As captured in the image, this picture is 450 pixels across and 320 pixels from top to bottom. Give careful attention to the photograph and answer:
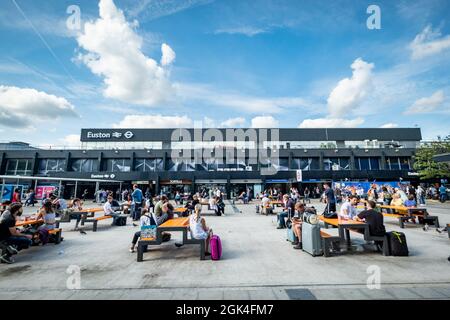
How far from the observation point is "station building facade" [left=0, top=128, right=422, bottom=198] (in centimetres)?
3247

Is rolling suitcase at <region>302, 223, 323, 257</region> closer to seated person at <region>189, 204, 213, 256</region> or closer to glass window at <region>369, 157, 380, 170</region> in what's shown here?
seated person at <region>189, 204, 213, 256</region>

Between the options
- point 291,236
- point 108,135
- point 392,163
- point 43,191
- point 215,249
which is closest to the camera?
point 215,249

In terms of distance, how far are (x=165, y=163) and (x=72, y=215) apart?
24834 mm

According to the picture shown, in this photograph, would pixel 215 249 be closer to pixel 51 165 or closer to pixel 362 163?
pixel 362 163

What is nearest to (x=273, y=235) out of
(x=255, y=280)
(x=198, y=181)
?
(x=255, y=280)

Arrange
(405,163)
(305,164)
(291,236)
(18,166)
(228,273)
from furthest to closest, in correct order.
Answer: (305,164), (18,166), (405,163), (291,236), (228,273)

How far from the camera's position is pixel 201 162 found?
114 ft

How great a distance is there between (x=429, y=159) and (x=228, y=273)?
1446 inches

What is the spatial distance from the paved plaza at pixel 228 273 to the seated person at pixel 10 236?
34cm

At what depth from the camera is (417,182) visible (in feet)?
109

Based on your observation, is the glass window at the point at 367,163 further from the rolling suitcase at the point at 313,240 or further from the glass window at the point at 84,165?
the glass window at the point at 84,165

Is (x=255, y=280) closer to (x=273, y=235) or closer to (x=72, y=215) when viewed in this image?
(x=273, y=235)

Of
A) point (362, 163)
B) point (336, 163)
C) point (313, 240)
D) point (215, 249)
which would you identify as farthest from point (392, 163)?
point (215, 249)
